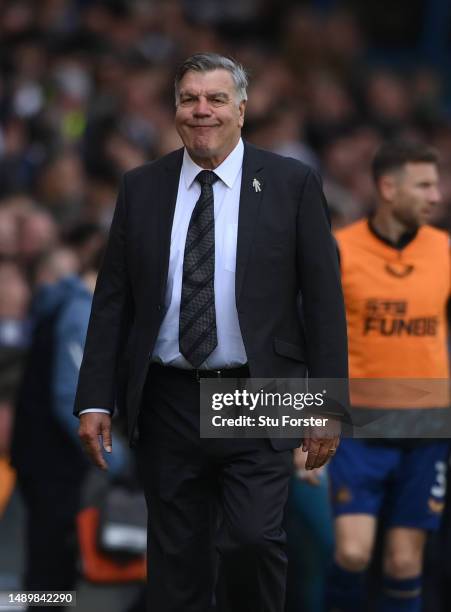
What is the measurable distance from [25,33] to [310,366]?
7734 mm

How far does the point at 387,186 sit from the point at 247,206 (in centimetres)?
181

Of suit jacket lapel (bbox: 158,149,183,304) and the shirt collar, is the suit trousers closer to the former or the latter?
suit jacket lapel (bbox: 158,149,183,304)

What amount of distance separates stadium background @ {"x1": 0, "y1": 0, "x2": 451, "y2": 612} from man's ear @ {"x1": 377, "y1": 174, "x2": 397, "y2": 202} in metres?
1.31

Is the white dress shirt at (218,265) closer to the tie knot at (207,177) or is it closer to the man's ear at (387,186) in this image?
the tie knot at (207,177)

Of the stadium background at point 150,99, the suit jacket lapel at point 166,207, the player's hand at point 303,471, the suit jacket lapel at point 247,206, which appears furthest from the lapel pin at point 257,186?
the stadium background at point 150,99

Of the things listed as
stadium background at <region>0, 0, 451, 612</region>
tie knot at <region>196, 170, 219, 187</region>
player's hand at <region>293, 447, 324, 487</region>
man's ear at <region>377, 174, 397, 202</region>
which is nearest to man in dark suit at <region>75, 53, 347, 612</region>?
tie knot at <region>196, 170, 219, 187</region>

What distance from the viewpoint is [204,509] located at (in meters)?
5.55

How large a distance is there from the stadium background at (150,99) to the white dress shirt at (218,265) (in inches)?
118

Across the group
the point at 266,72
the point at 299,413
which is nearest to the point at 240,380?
the point at 299,413

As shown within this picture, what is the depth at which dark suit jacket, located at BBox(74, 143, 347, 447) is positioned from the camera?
5406 mm

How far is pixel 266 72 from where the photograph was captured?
14516 millimetres

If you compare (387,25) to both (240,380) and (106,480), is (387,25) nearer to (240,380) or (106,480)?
(106,480)

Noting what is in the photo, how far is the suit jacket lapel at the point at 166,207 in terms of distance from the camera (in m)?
5.47

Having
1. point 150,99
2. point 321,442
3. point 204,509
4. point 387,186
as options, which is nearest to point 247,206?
point 321,442
